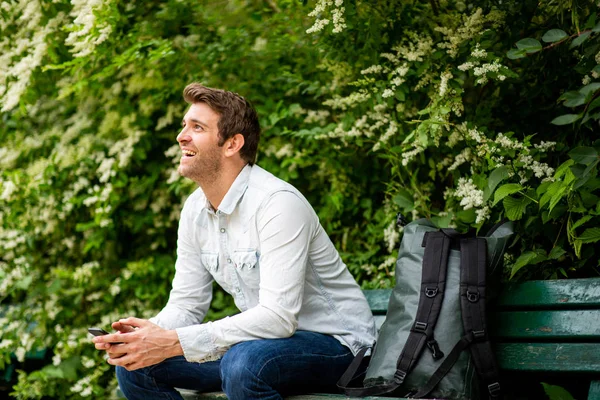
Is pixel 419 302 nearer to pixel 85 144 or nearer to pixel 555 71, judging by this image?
pixel 555 71

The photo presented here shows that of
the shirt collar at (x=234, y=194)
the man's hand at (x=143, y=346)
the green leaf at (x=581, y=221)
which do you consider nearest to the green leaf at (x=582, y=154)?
the green leaf at (x=581, y=221)

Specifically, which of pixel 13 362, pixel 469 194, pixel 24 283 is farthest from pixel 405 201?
pixel 13 362

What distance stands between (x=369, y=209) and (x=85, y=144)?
67.6 inches

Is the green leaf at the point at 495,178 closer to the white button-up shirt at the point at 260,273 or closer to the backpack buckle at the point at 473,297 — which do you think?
the backpack buckle at the point at 473,297

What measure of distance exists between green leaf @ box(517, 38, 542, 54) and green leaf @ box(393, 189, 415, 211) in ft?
3.18

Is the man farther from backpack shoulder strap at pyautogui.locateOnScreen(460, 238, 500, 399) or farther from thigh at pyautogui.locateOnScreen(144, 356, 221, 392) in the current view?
backpack shoulder strap at pyautogui.locateOnScreen(460, 238, 500, 399)

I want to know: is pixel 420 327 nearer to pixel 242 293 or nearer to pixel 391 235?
pixel 242 293

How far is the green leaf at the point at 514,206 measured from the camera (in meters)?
2.57

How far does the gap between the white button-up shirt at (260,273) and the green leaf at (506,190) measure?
0.58 metres

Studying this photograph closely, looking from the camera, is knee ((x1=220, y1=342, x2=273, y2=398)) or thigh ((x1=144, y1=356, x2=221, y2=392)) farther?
thigh ((x1=144, y1=356, x2=221, y2=392))

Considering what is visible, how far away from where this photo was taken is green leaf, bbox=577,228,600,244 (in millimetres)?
2480

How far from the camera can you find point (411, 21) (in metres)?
3.17

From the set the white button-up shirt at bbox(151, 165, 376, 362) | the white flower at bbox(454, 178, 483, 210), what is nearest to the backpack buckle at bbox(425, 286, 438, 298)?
the white button-up shirt at bbox(151, 165, 376, 362)

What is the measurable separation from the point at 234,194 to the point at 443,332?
33.7 inches
